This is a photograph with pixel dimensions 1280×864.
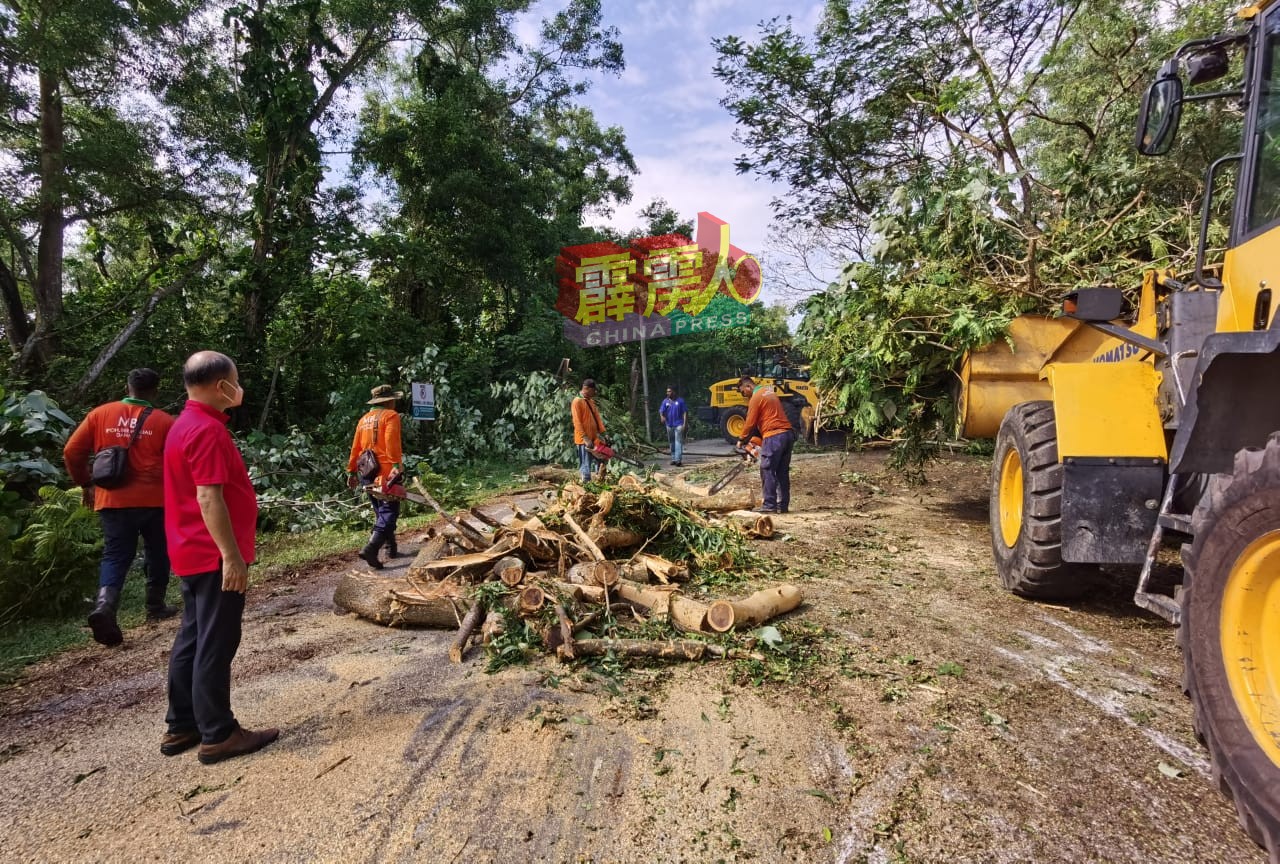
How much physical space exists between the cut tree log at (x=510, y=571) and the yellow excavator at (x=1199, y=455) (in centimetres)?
332

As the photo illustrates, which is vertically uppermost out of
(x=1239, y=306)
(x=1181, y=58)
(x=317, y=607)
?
(x=1181, y=58)

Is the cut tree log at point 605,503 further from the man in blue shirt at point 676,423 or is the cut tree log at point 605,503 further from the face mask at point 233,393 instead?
the man in blue shirt at point 676,423

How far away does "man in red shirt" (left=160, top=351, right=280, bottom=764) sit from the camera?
2553mm

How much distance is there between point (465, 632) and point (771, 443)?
4.84m

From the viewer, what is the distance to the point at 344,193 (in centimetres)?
1452

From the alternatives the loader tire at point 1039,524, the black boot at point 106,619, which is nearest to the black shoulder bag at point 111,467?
the black boot at point 106,619

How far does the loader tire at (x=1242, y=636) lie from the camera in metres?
1.85

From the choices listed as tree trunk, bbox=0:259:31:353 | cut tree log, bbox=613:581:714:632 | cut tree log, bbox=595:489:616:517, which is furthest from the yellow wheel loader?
tree trunk, bbox=0:259:31:353

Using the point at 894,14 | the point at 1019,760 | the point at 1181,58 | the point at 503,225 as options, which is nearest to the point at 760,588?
the point at 1019,760

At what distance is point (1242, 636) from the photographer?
2.00 meters

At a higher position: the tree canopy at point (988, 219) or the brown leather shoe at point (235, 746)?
the tree canopy at point (988, 219)

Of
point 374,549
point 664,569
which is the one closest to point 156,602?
point 374,549

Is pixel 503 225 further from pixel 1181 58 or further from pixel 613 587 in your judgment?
pixel 1181 58

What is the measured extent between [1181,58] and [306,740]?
500 cm
